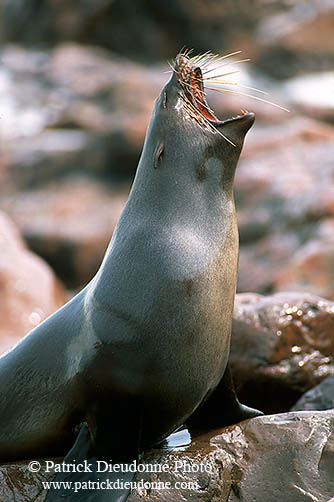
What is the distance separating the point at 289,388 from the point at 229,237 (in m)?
1.89

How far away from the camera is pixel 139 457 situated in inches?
155

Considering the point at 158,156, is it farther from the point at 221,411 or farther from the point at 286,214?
the point at 286,214

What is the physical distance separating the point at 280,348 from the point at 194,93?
6.82 feet

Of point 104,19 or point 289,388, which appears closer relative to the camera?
point 289,388

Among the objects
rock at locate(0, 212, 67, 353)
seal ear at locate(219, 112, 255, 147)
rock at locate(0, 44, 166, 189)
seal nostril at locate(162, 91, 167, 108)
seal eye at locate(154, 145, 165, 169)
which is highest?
rock at locate(0, 44, 166, 189)

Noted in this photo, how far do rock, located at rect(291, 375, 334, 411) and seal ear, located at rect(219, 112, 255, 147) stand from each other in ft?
6.10

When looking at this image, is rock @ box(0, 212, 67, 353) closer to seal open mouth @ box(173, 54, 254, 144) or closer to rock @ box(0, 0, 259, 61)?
seal open mouth @ box(173, 54, 254, 144)

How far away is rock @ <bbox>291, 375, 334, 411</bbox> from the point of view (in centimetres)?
522

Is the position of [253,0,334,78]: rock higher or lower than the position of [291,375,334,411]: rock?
higher

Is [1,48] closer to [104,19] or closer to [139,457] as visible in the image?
[104,19]

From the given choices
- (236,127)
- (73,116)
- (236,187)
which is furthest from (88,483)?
(73,116)

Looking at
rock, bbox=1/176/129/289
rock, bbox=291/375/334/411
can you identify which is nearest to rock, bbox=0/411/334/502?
rock, bbox=291/375/334/411

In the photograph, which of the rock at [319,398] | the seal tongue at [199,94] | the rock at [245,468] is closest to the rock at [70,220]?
the rock at [319,398]

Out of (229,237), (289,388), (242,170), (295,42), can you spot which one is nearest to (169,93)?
(229,237)
